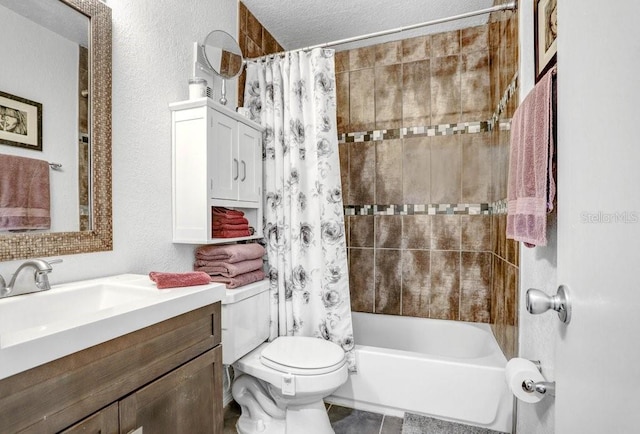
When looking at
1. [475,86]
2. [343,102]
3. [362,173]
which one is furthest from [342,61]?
[475,86]

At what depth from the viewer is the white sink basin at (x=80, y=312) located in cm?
68

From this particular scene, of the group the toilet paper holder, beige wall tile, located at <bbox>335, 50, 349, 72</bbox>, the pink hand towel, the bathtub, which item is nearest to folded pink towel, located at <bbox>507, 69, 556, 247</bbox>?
the toilet paper holder

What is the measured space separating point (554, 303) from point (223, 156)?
5.08 feet

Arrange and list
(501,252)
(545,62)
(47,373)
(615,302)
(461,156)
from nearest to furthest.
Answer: (615,302) → (47,373) → (545,62) → (501,252) → (461,156)

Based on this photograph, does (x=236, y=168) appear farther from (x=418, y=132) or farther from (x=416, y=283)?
(x=416, y=283)

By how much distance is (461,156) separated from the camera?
2479mm

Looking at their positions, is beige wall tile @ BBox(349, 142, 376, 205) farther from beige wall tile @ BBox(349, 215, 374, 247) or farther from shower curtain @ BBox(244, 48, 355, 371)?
shower curtain @ BBox(244, 48, 355, 371)

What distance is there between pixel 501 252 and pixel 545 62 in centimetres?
114

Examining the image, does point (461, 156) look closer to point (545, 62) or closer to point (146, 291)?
point (545, 62)

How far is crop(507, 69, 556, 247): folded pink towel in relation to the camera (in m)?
1.04

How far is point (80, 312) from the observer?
111 centimetres

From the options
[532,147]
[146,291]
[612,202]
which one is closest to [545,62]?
[532,147]

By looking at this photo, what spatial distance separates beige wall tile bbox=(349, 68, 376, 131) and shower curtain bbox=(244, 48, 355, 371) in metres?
0.77

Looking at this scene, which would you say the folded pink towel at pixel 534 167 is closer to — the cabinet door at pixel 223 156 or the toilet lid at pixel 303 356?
the toilet lid at pixel 303 356
